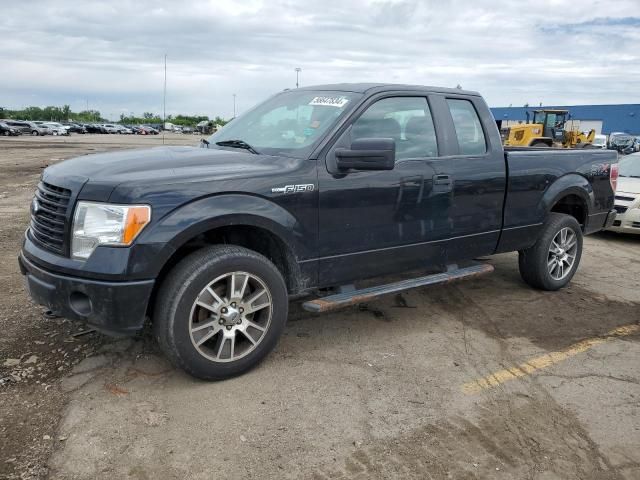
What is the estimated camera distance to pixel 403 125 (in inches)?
179

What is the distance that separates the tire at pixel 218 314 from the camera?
3.41m

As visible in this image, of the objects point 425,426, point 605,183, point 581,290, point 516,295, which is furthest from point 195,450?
point 605,183

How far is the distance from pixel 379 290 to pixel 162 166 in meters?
1.82

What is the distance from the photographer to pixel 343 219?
13.3ft

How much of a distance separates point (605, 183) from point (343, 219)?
3616mm

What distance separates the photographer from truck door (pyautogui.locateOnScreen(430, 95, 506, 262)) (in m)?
4.72

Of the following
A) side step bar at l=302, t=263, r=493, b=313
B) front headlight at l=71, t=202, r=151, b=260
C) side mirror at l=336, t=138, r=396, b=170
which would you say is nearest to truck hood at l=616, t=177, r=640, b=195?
side step bar at l=302, t=263, r=493, b=313

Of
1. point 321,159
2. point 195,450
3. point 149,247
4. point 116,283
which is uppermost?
point 321,159

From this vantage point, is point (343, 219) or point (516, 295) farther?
point (516, 295)

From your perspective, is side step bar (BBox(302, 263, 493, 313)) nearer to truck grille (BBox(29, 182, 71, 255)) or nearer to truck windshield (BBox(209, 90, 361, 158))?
truck windshield (BBox(209, 90, 361, 158))

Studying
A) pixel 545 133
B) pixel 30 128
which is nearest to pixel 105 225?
pixel 545 133

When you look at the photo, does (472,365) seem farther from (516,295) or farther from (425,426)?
(516,295)

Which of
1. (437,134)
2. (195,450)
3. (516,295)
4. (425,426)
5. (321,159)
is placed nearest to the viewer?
(195,450)

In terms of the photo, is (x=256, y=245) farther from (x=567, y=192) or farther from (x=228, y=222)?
(x=567, y=192)
